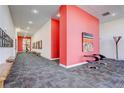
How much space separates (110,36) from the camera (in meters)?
7.98

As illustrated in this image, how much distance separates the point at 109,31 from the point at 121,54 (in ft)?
6.92

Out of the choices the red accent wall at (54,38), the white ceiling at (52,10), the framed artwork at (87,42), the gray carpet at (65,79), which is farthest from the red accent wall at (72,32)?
the red accent wall at (54,38)

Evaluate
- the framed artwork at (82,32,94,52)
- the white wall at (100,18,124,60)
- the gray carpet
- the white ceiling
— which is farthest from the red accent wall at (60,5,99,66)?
the white wall at (100,18,124,60)

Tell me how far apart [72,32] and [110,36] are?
4.65m

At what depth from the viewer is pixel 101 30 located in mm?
8578

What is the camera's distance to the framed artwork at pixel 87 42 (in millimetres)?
5708

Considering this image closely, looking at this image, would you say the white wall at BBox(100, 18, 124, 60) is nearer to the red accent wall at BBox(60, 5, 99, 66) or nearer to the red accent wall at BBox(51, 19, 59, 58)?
the red accent wall at BBox(60, 5, 99, 66)

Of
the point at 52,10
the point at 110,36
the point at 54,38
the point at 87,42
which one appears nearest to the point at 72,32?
the point at 87,42

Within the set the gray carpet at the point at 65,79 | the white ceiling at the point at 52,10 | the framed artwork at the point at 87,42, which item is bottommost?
the gray carpet at the point at 65,79

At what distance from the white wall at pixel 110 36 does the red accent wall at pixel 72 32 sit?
3.16 m

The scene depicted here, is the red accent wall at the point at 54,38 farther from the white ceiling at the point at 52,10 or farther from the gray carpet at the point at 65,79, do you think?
the gray carpet at the point at 65,79

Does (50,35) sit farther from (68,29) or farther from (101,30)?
(101,30)

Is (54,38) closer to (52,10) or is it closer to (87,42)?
(52,10)
